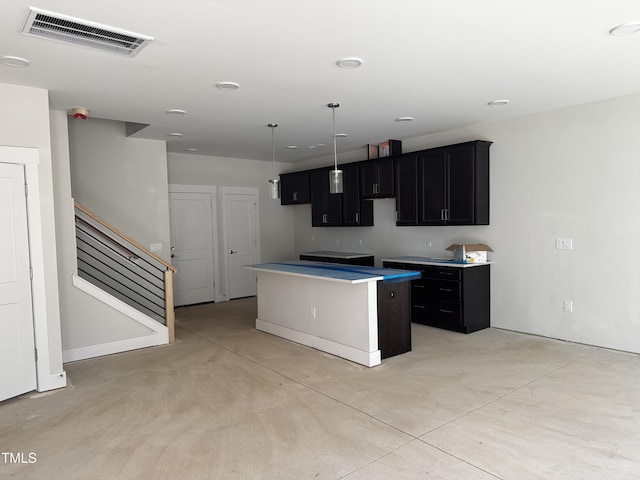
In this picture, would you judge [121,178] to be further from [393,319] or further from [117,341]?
[393,319]

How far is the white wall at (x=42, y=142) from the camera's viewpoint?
361cm

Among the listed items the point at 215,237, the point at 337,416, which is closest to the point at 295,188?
the point at 215,237

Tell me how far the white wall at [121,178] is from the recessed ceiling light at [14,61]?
2587 mm

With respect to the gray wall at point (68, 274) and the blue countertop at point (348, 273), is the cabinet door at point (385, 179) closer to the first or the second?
the blue countertop at point (348, 273)

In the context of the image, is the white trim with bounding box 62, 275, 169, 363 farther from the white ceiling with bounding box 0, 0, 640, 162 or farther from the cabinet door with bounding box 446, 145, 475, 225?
the cabinet door with bounding box 446, 145, 475, 225

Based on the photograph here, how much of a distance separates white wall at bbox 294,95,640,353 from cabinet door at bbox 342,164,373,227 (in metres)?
1.51

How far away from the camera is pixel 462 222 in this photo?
5.48 metres

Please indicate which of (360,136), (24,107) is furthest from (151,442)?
(360,136)

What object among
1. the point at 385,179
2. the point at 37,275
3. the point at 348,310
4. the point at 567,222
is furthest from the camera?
the point at 385,179

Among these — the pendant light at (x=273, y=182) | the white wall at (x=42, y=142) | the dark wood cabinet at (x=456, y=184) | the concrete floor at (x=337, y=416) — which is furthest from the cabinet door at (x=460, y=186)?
the white wall at (x=42, y=142)

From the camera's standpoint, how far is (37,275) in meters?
3.77

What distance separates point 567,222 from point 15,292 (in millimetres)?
5450

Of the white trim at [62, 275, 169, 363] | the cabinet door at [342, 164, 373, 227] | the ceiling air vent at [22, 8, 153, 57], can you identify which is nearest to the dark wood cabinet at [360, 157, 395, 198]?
the cabinet door at [342, 164, 373, 227]

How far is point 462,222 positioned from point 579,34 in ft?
9.38
